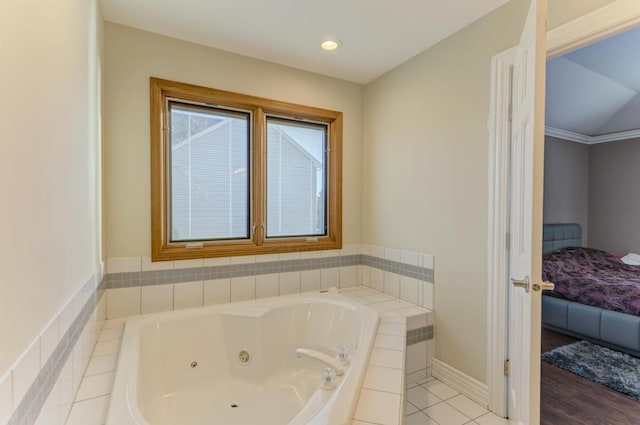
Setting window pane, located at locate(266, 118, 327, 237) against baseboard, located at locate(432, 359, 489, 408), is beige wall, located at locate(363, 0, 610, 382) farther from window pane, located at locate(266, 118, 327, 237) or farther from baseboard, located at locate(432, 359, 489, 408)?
window pane, located at locate(266, 118, 327, 237)

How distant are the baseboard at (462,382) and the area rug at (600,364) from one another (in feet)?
3.45

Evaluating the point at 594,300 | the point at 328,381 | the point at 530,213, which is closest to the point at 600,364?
the point at 594,300

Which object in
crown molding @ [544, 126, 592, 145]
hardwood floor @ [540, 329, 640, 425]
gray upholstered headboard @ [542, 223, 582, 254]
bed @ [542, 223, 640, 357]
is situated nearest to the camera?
hardwood floor @ [540, 329, 640, 425]

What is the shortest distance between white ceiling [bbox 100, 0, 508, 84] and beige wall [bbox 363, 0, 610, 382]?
0.15 metres

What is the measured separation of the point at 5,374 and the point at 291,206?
2.17 meters

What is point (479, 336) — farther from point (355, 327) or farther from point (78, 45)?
point (78, 45)

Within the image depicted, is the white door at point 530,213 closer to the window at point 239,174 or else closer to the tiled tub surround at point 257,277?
the tiled tub surround at point 257,277

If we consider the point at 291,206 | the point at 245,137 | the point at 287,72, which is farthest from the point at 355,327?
the point at 287,72

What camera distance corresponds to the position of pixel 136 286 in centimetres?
210

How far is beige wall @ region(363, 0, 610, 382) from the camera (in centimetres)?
191

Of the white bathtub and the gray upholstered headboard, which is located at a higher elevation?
the gray upholstered headboard

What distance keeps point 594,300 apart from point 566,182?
253 cm

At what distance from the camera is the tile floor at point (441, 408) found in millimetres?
1756

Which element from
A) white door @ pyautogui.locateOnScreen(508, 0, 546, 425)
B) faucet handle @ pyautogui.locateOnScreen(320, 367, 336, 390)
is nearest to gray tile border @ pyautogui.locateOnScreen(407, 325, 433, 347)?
white door @ pyautogui.locateOnScreen(508, 0, 546, 425)
